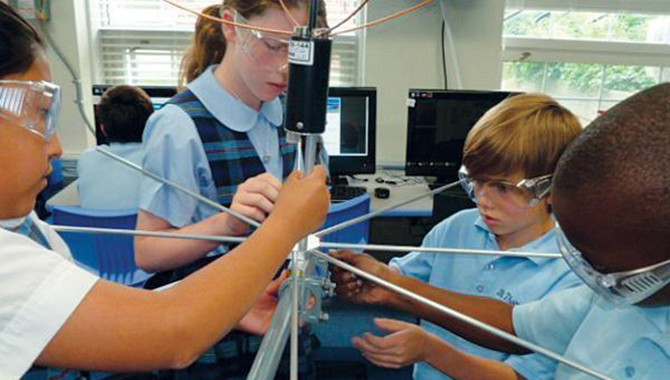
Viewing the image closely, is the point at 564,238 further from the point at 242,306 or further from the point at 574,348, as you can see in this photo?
the point at 242,306

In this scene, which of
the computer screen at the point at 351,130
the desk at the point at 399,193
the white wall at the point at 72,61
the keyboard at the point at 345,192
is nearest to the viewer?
the desk at the point at 399,193

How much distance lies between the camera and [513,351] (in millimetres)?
826

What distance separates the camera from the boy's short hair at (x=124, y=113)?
229 cm

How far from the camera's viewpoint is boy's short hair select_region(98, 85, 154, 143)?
2295mm

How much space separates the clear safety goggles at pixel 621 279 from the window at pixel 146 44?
105 inches

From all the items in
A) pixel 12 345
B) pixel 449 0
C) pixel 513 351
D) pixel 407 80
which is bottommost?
pixel 513 351

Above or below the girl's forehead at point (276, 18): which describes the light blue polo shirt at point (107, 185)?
below

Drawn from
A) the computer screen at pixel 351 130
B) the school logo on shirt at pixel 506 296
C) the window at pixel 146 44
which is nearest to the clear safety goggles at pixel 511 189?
the school logo on shirt at pixel 506 296

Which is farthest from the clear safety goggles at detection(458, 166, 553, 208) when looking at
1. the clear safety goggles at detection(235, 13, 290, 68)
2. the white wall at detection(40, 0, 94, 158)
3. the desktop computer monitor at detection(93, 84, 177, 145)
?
the white wall at detection(40, 0, 94, 158)

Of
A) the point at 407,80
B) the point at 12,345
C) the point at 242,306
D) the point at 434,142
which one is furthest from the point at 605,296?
the point at 407,80

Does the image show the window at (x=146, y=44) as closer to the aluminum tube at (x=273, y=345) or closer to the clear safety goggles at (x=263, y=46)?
the clear safety goggles at (x=263, y=46)

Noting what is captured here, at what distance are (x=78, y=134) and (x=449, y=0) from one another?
2.13 metres

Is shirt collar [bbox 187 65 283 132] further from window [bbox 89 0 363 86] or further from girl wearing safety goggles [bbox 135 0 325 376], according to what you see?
window [bbox 89 0 363 86]

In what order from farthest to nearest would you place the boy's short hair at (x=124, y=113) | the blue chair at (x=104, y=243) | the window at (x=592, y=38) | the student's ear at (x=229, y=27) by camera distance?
1. the window at (x=592, y=38)
2. the boy's short hair at (x=124, y=113)
3. the blue chair at (x=104, y=243)
4. the student's ear at (x=229, y=27)
